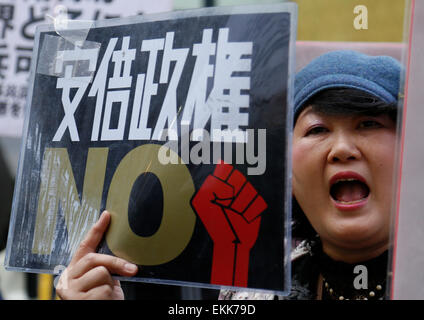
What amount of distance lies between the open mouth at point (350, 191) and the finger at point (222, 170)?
0.25 metres

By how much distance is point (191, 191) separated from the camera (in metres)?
1.26

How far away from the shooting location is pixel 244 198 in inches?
48.3

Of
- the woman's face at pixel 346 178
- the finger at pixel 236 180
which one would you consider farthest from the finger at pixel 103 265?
the woman's face at pixel 346 178

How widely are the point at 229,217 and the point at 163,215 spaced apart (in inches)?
6.6

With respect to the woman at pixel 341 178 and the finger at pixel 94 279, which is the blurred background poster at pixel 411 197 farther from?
the finger at pixel 94 279

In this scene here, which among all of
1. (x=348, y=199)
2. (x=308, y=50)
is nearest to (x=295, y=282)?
(x=348, y=199)

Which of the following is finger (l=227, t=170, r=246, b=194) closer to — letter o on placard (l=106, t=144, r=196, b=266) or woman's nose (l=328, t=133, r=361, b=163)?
letter o on placard (l=106, t=144, r=196, b=266)

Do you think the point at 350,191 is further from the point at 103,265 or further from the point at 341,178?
the point at 103,265

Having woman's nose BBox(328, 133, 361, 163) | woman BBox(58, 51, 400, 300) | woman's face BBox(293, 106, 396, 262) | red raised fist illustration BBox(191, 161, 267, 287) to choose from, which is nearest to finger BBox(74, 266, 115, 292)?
woman BBox(58, 51, 400, 300)

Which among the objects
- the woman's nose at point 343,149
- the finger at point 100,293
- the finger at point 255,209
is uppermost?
the woman's nose at point 343,149

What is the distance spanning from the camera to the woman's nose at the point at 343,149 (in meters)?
1.19

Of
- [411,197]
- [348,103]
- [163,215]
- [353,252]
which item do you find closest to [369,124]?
[348,103]

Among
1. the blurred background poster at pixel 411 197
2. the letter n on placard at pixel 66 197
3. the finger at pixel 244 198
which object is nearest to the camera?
the blurred background poster at pixel 411 197

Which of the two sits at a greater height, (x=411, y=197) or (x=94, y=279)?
(x=411, y=197)
